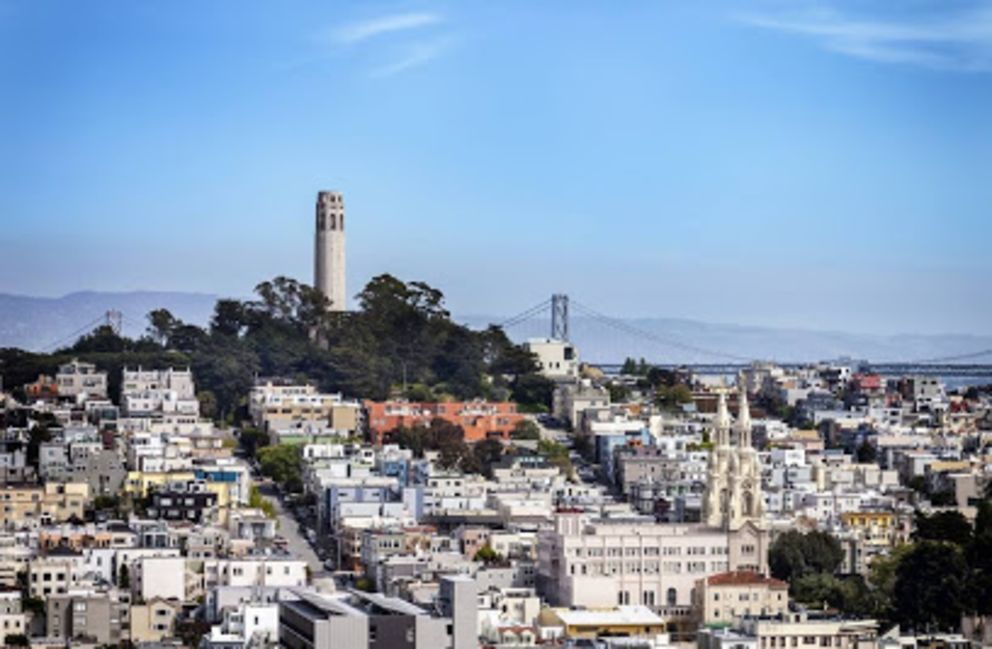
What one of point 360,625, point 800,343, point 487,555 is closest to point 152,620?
point 487,555

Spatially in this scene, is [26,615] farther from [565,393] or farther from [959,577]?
[565,393]

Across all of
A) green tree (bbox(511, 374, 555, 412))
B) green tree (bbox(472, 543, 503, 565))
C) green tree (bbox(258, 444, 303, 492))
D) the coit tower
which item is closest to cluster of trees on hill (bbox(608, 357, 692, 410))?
green tree (bbox(511, 374, 555, 412))

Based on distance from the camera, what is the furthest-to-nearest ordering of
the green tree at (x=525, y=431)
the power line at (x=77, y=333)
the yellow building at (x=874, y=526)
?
the power line at (x=77, y=333)
the green tree at (x=525, y=431)
the yellow building at (x=874, y=526)

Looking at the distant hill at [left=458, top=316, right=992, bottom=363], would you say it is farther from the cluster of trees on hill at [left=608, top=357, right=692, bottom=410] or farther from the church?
the church

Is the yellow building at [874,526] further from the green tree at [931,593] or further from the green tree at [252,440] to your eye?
the green tree at [252,440]

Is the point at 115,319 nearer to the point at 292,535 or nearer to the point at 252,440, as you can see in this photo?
the point at 252,440

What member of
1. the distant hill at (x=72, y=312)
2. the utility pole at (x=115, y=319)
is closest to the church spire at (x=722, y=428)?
the utility pole at (x=115, y=319)
